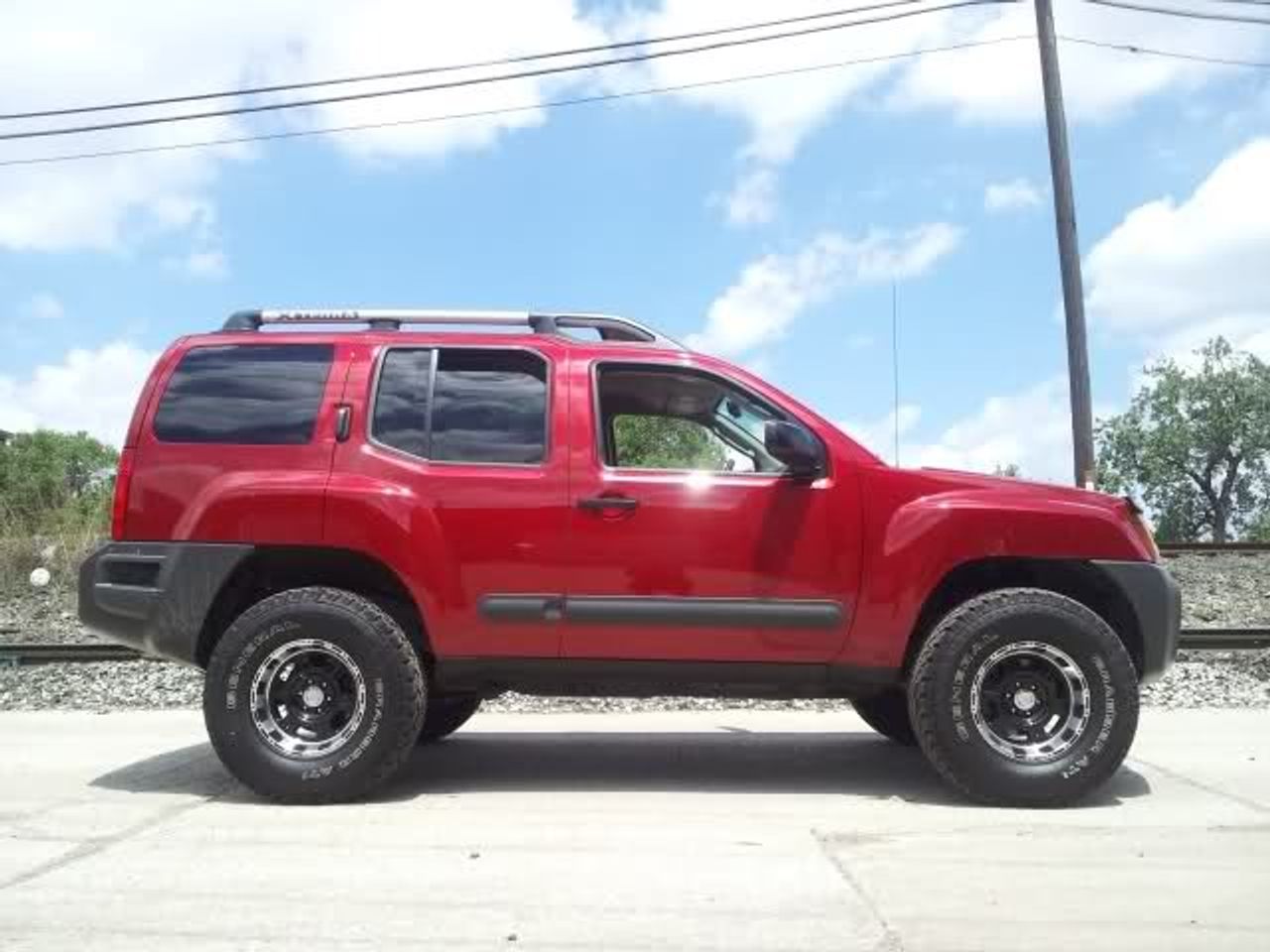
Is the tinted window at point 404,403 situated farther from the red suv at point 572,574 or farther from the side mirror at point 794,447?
the side mirror at point 794,447

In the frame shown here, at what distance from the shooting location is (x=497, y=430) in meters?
5.45

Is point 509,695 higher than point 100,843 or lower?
lower

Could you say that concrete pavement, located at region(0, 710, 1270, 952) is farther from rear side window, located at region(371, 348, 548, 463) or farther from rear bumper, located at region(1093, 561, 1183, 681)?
rear side window, located at region(371, 348, 548, 463)

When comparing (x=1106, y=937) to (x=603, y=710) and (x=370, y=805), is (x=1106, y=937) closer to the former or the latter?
(x=370, y=805)

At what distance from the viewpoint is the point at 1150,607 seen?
532 cm

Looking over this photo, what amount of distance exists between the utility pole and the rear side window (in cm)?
954

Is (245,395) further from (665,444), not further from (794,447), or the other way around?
(794,447)

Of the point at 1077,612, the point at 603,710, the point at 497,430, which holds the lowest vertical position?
the point at 603,710

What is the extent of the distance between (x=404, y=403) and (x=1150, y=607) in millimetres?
3400

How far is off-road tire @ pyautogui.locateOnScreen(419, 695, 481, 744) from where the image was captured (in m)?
6.60

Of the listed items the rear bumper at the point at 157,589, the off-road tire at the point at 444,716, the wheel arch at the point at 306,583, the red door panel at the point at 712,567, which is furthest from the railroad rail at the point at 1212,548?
the rear bumper at the point at 157,589

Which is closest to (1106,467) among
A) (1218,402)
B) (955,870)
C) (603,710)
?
(1218,402)

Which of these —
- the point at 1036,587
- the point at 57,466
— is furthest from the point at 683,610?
the point at 57,466

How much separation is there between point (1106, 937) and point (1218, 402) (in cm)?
5915
